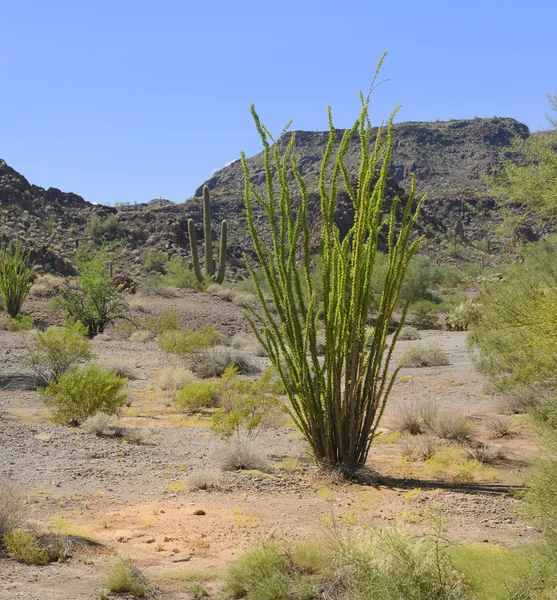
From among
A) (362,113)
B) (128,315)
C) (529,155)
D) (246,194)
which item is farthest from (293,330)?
(128,315)

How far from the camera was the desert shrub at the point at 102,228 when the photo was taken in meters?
58.4

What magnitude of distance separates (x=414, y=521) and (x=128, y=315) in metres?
22.2

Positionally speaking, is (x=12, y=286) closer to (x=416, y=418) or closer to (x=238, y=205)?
(x=416, y=418)

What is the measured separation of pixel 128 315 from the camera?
28078 mm

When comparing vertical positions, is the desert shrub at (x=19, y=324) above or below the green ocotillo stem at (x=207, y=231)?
below

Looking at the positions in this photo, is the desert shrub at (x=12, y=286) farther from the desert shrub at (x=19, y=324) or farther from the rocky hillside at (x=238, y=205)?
the rocky hillside at (x=238, y=205)

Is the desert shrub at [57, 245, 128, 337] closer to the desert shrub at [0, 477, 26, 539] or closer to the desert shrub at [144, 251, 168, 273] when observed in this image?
the desert shrub at [0, 477, 26, 539]

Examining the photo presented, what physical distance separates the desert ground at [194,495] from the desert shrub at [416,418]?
0.87 ft

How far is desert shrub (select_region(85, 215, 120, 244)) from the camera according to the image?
192 feet

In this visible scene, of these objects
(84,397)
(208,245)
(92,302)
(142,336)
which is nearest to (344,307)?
(84,397)

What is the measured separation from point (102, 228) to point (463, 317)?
36.8 meters

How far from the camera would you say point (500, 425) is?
485 inches

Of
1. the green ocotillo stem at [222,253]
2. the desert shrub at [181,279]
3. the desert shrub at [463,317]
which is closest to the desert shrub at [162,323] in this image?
the desert shrub at [463,317]

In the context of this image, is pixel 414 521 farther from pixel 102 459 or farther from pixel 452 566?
pixel 102 459
